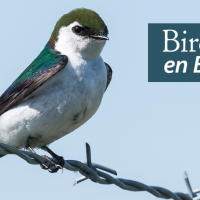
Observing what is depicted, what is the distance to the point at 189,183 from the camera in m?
3.83

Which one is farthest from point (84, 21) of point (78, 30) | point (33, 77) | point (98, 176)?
point (98, 176)

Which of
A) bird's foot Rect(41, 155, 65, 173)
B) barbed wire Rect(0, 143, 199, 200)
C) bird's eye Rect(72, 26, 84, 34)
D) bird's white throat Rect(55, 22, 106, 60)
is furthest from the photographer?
bird's eye Rect(72, 26, 84, 34)

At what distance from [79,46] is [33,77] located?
628 millimetres

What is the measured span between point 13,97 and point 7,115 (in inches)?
8.0

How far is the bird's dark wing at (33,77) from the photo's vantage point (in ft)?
18.7

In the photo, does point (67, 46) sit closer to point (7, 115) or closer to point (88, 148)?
point (7, 115)

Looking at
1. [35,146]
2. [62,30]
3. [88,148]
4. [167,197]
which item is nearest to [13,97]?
[35,146]

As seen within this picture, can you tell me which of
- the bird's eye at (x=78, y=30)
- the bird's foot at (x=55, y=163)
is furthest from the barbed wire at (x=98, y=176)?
the bird's eye at (x=78, y=30)

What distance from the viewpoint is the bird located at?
18.3 feet

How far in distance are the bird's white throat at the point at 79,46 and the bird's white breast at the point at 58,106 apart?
108mm

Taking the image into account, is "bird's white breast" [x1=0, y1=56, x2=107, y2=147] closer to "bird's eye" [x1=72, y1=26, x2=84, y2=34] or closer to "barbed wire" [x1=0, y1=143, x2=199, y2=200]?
"bird's eye" [x1=72, y1=26, x2=84, y2=34]

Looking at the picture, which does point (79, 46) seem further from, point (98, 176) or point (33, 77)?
point (98, 176)

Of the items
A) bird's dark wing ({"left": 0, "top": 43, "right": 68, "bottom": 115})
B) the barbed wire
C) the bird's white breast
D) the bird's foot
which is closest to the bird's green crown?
bird's dark wing ({"left": 0, "top": 43, "right": 68, "bottom": 115})

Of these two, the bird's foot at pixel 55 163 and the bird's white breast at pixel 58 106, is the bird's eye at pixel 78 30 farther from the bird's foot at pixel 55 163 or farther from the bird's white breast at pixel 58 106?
the bird's foot at pixel 55 163
